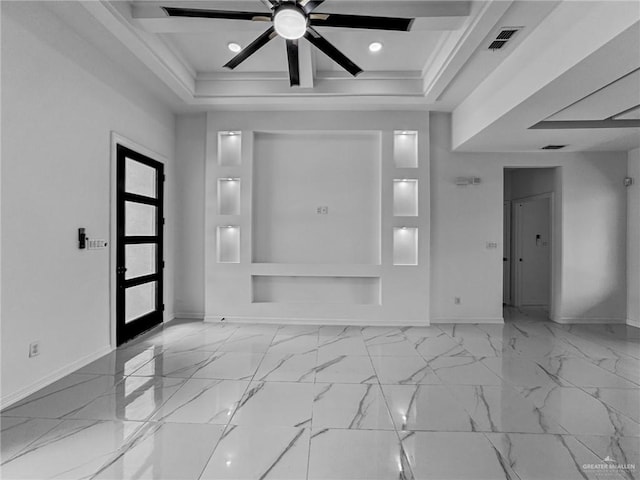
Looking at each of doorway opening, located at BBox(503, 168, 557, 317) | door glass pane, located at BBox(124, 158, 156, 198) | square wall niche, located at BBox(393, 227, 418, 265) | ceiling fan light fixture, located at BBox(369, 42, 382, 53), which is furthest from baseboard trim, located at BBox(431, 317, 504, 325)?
door glass pane, located at BBox(124, 158, 156, 198)

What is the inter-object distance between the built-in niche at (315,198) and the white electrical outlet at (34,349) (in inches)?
111

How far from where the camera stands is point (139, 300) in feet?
14.1

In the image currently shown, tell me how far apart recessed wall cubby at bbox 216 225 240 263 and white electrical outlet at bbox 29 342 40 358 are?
101 inches

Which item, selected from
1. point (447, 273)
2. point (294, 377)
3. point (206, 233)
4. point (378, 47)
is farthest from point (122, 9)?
point (447, 273)

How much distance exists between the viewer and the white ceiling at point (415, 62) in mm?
2672

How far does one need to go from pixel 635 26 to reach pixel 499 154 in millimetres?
3061

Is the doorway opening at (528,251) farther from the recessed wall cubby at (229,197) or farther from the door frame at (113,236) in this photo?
the door frame at (113,236)

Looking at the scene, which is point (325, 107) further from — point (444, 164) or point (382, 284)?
point (382, 284)

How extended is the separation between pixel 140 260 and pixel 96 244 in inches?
38.3

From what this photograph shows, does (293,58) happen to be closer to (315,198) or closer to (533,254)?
(315,198)

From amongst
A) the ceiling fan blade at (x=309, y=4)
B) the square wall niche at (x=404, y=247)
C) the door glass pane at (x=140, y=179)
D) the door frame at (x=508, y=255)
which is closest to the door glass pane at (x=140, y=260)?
the door glass pane at (x=140, y=179)

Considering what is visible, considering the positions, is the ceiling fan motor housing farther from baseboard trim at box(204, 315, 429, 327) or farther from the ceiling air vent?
baseboard trim at box(204, 315, 429, 327)

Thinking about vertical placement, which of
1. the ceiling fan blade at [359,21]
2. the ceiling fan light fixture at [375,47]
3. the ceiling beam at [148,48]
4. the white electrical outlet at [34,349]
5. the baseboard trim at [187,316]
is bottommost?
the baseboard trim at [187,316]

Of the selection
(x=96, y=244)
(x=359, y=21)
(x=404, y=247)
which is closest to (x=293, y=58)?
(x=359, y=21)
